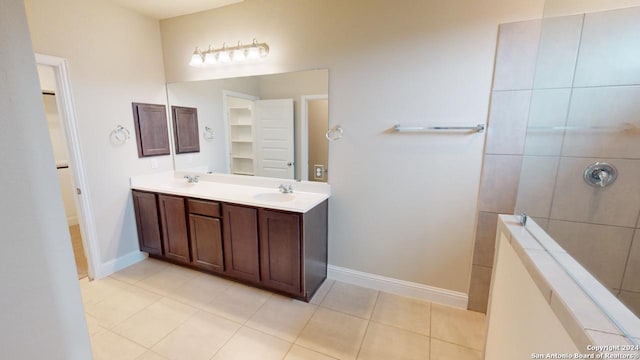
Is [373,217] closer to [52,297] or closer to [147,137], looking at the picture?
[52,297]

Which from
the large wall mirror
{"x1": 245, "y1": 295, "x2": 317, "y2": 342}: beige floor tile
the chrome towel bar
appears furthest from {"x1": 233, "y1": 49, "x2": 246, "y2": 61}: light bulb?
{"x1": 245, "y1": 295, "x2": 317, "y2": 342}: beige floor tile

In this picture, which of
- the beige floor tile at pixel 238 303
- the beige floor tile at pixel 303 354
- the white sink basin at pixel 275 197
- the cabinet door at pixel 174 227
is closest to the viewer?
the beige floor tile at pixel 303 354

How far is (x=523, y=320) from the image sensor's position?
3.42 feet

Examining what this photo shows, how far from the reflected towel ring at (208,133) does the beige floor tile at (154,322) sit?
1.70m

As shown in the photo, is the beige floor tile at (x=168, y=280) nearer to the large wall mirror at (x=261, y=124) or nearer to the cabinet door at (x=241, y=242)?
the cabinet door at (x=241, y=242)

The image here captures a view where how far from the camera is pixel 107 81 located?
253cm

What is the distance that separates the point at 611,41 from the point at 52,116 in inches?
229

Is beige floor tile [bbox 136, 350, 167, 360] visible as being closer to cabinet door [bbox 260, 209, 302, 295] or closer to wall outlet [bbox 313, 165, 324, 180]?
cabinet door [bbox 260, 209, 302, 295]

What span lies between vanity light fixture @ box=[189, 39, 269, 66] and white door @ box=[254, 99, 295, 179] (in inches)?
16.9

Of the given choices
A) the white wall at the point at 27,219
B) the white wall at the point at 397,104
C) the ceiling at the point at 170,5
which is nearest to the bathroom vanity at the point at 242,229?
the white wall at the point at 397,104

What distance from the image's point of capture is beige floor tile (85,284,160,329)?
208 cm

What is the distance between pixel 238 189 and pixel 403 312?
76.0 inches

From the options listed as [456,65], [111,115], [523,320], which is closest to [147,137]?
[111,115]

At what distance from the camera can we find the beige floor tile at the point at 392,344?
5.77 feet
